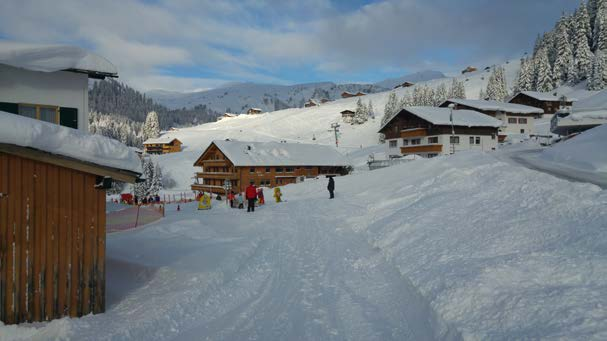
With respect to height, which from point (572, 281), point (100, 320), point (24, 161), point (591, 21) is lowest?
point (100, 320)

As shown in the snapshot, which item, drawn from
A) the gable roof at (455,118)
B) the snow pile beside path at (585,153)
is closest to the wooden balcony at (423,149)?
the gable roof at (455,118)

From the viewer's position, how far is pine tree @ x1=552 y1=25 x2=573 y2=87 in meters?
90.3

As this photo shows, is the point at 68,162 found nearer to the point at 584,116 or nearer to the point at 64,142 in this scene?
the point at 64,142

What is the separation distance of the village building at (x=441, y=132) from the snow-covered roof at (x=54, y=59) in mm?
37663

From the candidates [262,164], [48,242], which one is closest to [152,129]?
[262,164]

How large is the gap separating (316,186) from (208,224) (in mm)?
16419

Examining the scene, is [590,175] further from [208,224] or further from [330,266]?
[208,224]

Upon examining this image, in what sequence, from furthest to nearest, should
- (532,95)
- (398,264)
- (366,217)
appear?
(532,95)
(366,217)
(398,264)

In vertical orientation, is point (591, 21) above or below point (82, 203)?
above

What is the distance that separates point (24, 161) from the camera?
698 cm

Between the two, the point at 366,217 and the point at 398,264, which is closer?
the point at 398,264

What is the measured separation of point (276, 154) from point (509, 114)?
151ft

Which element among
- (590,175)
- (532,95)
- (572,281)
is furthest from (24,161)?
(532,95)

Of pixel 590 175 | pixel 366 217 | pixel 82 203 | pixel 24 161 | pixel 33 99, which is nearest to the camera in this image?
pixel 24 161
